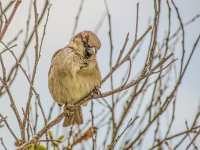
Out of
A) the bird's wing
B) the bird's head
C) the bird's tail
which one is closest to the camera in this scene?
the bird's head

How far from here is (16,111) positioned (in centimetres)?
281

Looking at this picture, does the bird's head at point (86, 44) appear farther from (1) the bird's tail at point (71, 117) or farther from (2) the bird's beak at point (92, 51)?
(1) the bird's tail at point (71, 117)

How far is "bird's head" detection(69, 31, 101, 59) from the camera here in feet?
12.7

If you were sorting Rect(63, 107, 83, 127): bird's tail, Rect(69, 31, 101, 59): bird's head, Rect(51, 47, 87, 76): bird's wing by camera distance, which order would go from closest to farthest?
Rect(69, 31, 101, 59): bird's head, Rect(63, 107, 83, 127): bird's tail, Rect(51, 47, 87, 76): bird's wing

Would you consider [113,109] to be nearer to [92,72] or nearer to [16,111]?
[16,111]

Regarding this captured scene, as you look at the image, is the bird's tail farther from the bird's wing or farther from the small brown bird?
the bird's wing

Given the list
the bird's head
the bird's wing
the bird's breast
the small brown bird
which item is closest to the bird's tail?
the small brown bird

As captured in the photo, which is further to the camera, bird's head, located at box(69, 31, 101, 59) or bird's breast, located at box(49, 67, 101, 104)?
bird's breast, located at box(49, 67, 101, 104)

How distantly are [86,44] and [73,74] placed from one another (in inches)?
14.5

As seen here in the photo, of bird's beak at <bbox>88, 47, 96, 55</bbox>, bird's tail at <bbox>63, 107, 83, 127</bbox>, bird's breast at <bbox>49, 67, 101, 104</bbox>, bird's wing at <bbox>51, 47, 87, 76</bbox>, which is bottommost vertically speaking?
bird's tail at <bbox>63, 107, 83, 127</bbox>

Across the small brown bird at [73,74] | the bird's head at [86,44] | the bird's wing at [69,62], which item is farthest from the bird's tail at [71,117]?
the bird's head at [86,44]

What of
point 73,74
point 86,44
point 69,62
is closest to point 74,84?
point 73,74

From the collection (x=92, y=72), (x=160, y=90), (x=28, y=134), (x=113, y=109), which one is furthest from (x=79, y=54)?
(x=28, y=134)

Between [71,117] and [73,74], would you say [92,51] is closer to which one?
[73,74]
